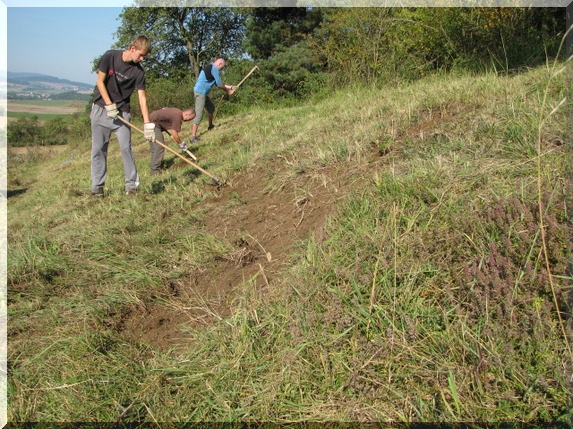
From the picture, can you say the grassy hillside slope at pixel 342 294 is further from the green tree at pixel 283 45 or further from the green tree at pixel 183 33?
the green tree at pixel 183 33

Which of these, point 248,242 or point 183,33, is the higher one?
point 183,33

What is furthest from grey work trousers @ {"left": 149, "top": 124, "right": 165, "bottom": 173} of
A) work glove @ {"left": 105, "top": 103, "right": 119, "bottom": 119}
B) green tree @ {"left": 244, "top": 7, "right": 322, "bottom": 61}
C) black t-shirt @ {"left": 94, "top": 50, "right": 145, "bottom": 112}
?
green tree @ {"left": 244, "top": 7, "right": 322, "bottom": 61}

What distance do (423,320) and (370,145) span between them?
94.4 inches

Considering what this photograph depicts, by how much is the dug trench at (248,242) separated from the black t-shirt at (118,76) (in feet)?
7.60

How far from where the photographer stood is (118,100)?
583 centimetres

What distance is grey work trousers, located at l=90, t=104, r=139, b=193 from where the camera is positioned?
5785 millimetres

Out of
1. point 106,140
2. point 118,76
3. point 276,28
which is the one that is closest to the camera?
point 118,76

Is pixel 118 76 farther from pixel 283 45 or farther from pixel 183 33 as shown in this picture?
pixel 183 33

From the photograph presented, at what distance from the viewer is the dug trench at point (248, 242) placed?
2.93 m

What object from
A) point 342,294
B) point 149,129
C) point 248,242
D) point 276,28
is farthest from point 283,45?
point 342,294

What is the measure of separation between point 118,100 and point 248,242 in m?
3.40

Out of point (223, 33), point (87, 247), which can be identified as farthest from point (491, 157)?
point (223, 33)

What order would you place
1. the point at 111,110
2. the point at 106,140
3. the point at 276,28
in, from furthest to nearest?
the point at 276,28 < the point at 106,140 < the point at 111,110

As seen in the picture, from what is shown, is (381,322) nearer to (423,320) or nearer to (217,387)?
(423,320)
